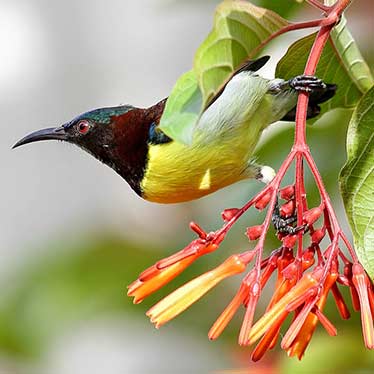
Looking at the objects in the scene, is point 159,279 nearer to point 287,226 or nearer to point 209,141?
point 287,226

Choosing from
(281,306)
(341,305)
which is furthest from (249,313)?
(341,305)

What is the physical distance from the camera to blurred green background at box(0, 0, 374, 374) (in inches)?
71.7

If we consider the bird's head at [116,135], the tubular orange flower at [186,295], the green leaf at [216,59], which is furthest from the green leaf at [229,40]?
the bird's head at [116,135]

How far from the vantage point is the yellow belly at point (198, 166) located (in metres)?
1.55

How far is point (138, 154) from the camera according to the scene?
5.55 ft

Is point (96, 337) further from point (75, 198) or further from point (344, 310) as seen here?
point (344, 310)

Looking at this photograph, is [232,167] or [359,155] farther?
[232,167]

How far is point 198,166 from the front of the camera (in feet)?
5.13

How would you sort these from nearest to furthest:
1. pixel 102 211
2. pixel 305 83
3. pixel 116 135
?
pixel 305 83
pixel 116 135
pixel 102 211

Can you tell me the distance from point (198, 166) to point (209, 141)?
0.17 feet

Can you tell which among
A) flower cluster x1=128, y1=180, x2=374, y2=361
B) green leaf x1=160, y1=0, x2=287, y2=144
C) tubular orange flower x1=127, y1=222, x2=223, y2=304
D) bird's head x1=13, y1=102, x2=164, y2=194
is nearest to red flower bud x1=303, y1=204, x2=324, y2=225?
flower cluster x1=128, y1=180, x2=374, y2=361

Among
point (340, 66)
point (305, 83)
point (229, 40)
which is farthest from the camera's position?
point (340, 66)

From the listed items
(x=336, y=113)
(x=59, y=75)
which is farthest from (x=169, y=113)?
(x=59, y=75)

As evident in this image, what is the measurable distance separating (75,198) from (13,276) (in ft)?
6.69
